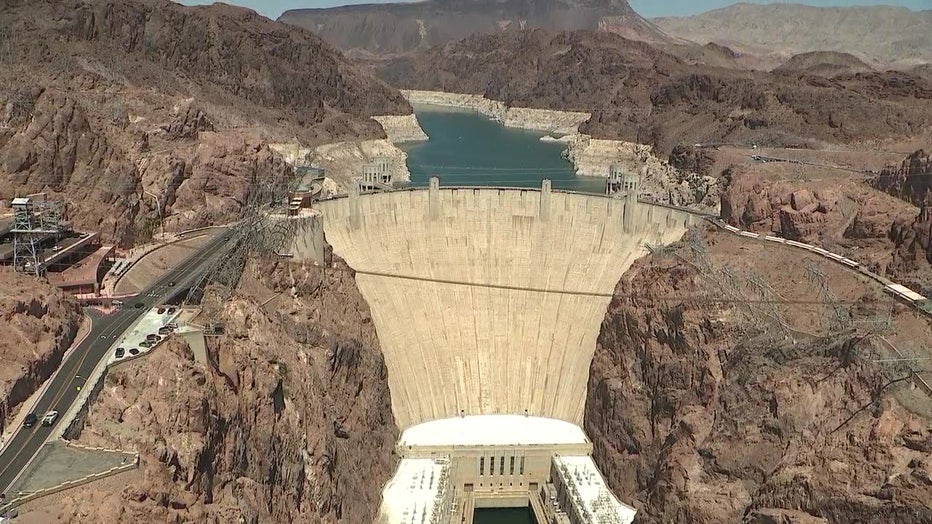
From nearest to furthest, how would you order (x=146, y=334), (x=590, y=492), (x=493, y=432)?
(x=146, y=334) → (x=590, y=492) → (x=493, y=432)

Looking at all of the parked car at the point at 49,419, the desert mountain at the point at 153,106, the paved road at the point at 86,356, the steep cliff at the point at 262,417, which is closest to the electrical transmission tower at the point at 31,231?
the paved road at the point at 86,356

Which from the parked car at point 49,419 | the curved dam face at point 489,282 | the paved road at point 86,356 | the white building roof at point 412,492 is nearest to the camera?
the paved road at point 86,356

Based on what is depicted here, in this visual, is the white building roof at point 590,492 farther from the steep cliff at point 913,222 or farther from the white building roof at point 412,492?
the steep cliff at point 913,222

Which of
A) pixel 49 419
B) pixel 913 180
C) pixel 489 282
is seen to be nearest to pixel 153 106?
pixel 489 282

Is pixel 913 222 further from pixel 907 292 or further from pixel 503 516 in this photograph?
pixel 503 516

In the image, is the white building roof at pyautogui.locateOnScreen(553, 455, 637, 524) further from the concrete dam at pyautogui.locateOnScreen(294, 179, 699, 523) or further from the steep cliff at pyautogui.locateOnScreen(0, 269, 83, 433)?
the steep cliff at pyautogui.locateOnScreen(0, 269, 83, 433)

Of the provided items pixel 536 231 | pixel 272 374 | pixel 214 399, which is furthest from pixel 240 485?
pixel 536 231
